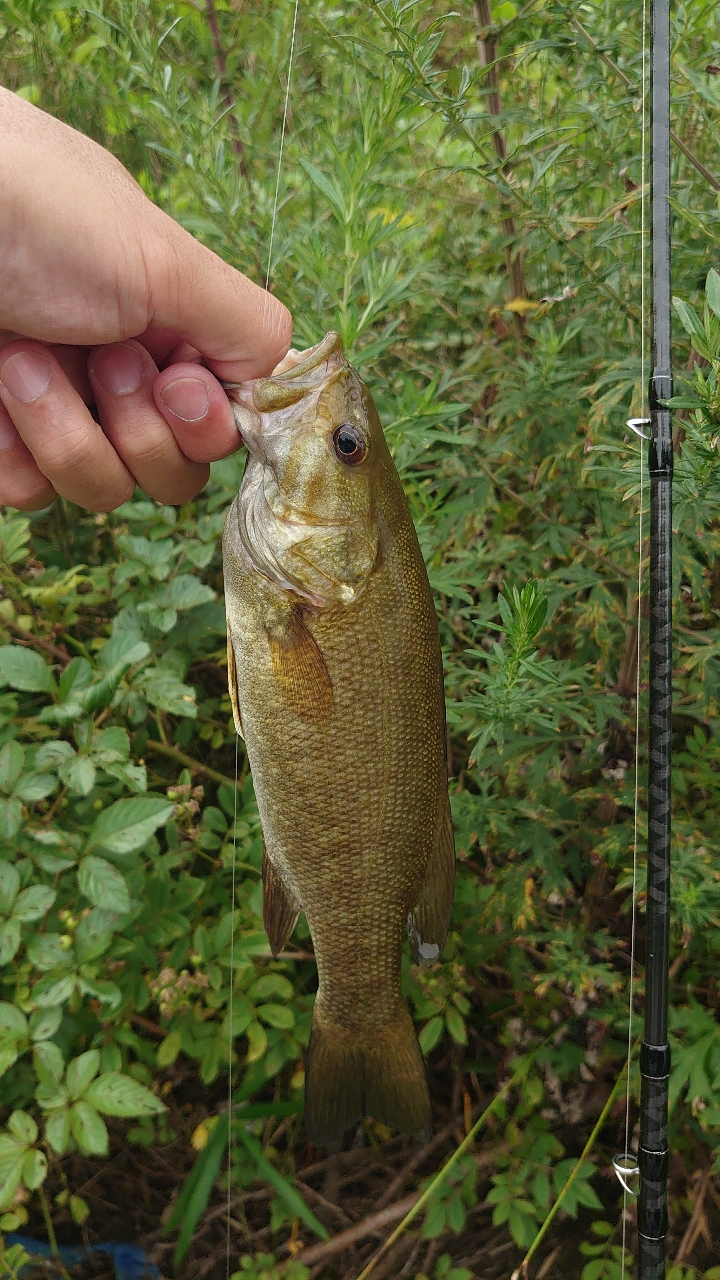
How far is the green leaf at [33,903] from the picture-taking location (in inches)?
65.8

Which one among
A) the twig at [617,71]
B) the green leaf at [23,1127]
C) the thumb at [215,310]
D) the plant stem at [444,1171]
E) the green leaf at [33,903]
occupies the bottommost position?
the plant stem at [444,1171]

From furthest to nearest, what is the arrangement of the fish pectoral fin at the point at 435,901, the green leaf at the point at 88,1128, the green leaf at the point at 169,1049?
the green leaf at the point at 169,1049 → the green leaf at the point at 88,1128 → the fish pectoral fin at the point at 435,901

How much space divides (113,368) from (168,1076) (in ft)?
6.60

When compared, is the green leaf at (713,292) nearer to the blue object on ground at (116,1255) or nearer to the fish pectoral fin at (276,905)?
the fish pectoral fin at (276,905)

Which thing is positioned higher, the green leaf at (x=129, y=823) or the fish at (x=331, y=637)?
the fish at (x=331, y=637)

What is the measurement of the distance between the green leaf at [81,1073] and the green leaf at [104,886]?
0.32 m

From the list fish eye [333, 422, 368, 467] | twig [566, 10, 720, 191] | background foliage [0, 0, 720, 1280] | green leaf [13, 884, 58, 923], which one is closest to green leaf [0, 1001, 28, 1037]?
background foliage [0, 0, 720, 1280]

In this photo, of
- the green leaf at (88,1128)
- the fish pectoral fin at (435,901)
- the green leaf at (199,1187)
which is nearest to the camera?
the fish pectoral fin at (435,901)

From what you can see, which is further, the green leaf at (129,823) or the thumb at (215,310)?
the green leaf at (129,823)

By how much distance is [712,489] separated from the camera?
134cm

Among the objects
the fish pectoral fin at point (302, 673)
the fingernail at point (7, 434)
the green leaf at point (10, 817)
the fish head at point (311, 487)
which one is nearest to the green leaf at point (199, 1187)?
the green leaf at point (10, 817)

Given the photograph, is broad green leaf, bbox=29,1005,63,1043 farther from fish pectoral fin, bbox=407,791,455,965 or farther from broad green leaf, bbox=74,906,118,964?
fish pectoral fin, bbox=407,791,455,965

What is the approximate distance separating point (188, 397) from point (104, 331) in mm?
140

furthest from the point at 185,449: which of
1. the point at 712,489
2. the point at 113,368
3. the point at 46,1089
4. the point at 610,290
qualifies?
the point at 46,1089
